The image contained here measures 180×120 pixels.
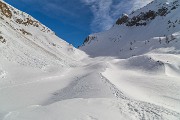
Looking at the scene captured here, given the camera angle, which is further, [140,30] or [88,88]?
[140,30]

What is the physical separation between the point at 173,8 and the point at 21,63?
46601 mm

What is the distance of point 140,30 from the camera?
6316 cm

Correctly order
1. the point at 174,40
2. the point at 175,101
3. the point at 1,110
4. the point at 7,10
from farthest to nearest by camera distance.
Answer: the point at 7,10 < the point at 174,40 < the point at 175,101 < the point at 1,110

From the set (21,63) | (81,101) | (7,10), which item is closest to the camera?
(81,101)

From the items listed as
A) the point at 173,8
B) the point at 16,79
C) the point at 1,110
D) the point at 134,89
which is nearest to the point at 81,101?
the point at 1,110

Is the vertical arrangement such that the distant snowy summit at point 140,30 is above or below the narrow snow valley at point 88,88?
above

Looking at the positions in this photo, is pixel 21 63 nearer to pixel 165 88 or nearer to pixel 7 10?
pixel 165 88

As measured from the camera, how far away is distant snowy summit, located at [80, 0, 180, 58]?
165 ft

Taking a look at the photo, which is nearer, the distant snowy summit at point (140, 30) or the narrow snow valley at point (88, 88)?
the narrow snow valley at point (88, 88)

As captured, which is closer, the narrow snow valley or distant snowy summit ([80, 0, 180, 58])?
the narrow snow valley

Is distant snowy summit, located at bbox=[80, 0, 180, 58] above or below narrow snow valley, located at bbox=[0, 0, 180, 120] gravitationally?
above

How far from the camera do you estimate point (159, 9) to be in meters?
65.4

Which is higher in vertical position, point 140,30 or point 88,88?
point 140,30

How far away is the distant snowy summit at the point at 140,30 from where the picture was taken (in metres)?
50.2
